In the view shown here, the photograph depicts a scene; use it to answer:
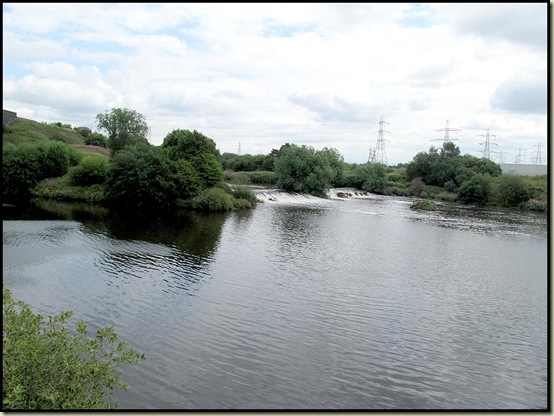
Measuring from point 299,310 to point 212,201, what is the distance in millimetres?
28765

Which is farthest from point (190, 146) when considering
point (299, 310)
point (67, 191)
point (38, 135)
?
point (38, 135)

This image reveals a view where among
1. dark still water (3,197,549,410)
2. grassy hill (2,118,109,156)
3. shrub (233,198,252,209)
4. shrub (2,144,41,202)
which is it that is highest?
grassy hill (2,118,109,156)

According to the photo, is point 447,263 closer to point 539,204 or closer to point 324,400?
point 324,400

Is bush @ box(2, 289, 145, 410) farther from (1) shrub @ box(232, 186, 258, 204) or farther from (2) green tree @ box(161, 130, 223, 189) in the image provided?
(1) shrub @ box(232, 186, 258, 204)

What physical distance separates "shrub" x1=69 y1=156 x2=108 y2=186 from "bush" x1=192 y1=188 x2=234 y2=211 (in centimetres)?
1325

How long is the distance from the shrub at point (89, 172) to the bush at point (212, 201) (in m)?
13.3

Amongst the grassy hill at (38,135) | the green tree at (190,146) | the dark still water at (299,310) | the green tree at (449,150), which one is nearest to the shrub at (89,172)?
the green tree at (190,146)

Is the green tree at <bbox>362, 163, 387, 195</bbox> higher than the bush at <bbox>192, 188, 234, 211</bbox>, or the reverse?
the green tree at <bbox>362, 163, 387, 195</bbox>

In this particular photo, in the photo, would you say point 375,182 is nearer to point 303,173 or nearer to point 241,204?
point 303,173

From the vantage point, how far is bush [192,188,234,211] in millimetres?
44219

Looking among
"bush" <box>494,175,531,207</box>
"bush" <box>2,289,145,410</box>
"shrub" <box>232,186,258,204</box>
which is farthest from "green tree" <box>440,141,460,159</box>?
"bush" <box>2,289,145,410</box>

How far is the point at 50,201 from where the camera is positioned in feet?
153

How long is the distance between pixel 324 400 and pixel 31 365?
6.68 m

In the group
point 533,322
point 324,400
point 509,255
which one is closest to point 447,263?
point 509,255
